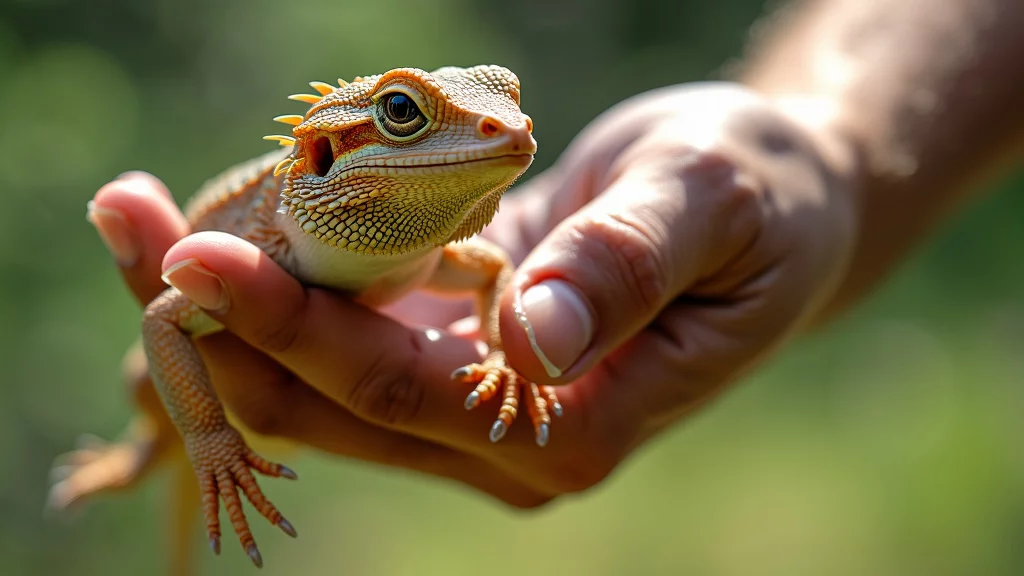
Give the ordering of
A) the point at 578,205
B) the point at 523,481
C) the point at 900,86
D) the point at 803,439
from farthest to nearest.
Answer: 1. the point at 803,439
2. the point at 900,86
3. the point at 578,205
4. the point at 523,481

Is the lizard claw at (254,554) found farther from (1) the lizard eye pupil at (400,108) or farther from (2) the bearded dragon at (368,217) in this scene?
(1) the lizard eye pupil at (400,108)

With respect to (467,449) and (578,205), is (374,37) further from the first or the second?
(467,449)

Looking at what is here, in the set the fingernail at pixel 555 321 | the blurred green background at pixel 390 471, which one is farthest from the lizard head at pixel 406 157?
the blurred green background at pixel 390 471

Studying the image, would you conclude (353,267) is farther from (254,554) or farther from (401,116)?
(254,554)

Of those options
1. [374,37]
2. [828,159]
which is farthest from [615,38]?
[828,159]

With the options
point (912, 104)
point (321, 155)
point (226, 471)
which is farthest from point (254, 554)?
point (912, 104)
